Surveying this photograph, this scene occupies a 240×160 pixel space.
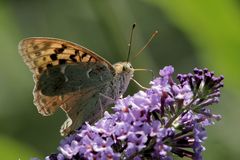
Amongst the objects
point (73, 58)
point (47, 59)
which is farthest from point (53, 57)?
point (73, 58)

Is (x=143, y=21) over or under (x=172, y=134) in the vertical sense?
over

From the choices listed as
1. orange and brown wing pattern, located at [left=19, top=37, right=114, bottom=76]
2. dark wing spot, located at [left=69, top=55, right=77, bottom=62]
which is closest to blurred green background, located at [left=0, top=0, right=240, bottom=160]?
orange and brown wing pattern, located at [left=19, top=37, right=114, bottom=76]

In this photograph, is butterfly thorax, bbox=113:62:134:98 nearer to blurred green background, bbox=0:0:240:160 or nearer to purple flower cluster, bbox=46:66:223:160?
purple flower cluster, bbox=46:66:223:160

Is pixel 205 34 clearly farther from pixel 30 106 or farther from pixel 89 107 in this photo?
pixel 30 106

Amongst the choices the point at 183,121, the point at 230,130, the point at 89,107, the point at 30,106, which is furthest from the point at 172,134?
the point at 30,106

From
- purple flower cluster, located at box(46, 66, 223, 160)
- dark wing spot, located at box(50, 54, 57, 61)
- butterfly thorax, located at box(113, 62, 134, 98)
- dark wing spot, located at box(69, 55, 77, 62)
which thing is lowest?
purple flower cluster, located at box(46, 66, 223, 160)

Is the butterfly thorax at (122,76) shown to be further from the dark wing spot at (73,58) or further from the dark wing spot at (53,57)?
the dark wing spot at (53,57)

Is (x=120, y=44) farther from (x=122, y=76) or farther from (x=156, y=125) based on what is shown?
(x=156, y=125)
